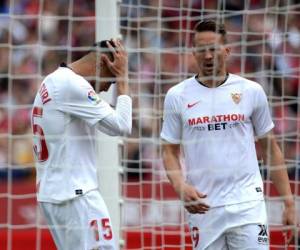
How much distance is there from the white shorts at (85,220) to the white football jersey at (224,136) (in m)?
0.55

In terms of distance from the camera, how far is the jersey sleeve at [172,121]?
18.2 ft

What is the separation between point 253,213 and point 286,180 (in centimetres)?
26

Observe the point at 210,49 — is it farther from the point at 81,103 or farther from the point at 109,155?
the point at 109,155

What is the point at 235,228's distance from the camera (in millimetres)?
5383

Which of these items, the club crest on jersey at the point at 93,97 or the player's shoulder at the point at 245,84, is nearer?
the club crest on jersey at the point at 93,97

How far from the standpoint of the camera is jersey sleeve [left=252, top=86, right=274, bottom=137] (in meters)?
5.48

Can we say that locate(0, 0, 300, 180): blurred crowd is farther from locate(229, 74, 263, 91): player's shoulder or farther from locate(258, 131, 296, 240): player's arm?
locate(229, 74, 263, 91): player's shoulder

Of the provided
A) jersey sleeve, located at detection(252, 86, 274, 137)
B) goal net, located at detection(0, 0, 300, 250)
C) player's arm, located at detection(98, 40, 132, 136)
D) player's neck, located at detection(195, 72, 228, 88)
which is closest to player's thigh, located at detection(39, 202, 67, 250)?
player's arm, located at detection(98, 40, 132, 136)

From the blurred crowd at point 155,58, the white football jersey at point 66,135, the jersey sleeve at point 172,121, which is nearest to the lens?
the white football jersey at point 66,135

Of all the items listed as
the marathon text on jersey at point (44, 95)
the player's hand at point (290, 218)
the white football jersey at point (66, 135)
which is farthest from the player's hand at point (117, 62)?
the player's hand at point (290, 218)

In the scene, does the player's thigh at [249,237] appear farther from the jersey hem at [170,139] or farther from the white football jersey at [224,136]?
the jersey hem at [170,139]

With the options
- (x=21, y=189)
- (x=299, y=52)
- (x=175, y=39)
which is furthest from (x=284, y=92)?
(x=21, y=189)

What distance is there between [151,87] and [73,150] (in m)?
2.93

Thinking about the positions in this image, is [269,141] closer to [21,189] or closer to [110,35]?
[110,35]
